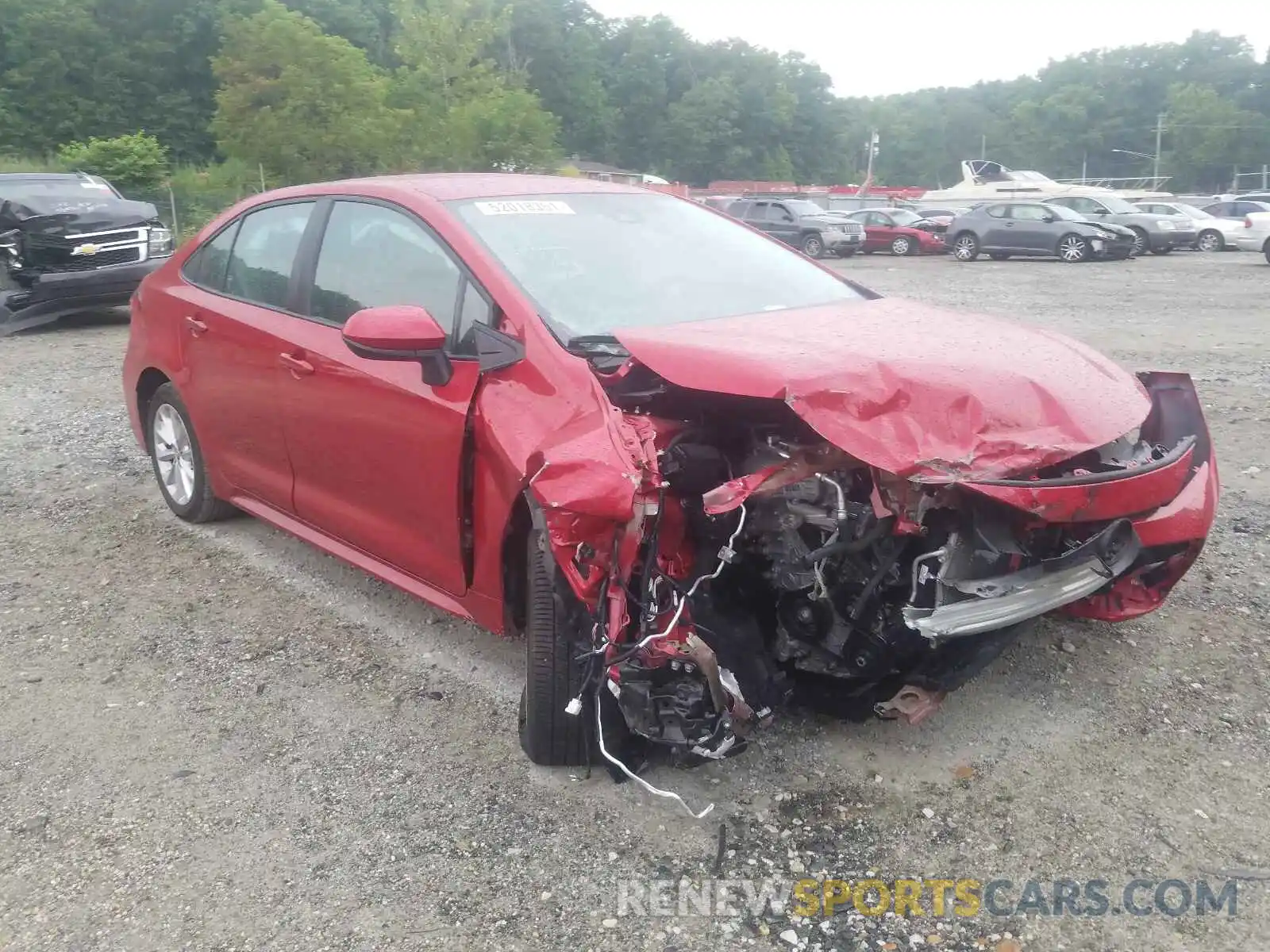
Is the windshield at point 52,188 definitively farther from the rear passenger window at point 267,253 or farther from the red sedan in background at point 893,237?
the red sedan in background at point 893,237

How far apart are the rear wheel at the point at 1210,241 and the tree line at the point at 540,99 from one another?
17934mm

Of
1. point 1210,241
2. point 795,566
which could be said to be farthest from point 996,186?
point 795,566

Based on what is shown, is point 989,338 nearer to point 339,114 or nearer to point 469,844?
point 469,844

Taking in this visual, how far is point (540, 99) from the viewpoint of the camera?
41.4 metres

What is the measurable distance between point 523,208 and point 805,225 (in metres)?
22.8

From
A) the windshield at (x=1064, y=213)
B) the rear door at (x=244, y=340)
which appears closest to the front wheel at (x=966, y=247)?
the windshield at (x=1064, y=213)

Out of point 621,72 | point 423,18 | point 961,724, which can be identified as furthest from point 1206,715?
point 621,72

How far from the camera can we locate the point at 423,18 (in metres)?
35.4

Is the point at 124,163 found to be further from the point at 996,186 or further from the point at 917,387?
the point at 996,186

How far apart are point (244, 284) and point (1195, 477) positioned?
3.62m

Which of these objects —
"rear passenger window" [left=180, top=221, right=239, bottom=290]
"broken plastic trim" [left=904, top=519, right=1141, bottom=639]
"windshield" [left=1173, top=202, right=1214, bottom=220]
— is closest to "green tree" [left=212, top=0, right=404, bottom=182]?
"windshield" [left=1173, top=202, right=1214, bottom=220]

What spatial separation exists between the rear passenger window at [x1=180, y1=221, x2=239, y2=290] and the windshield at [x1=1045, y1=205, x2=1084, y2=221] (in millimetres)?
22047

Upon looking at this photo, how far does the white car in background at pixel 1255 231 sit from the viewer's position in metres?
22.6

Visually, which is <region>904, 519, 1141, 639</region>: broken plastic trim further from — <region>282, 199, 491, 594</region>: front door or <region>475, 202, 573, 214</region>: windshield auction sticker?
<region>475, 202, 573, 214</region>: windshield auction sticker
